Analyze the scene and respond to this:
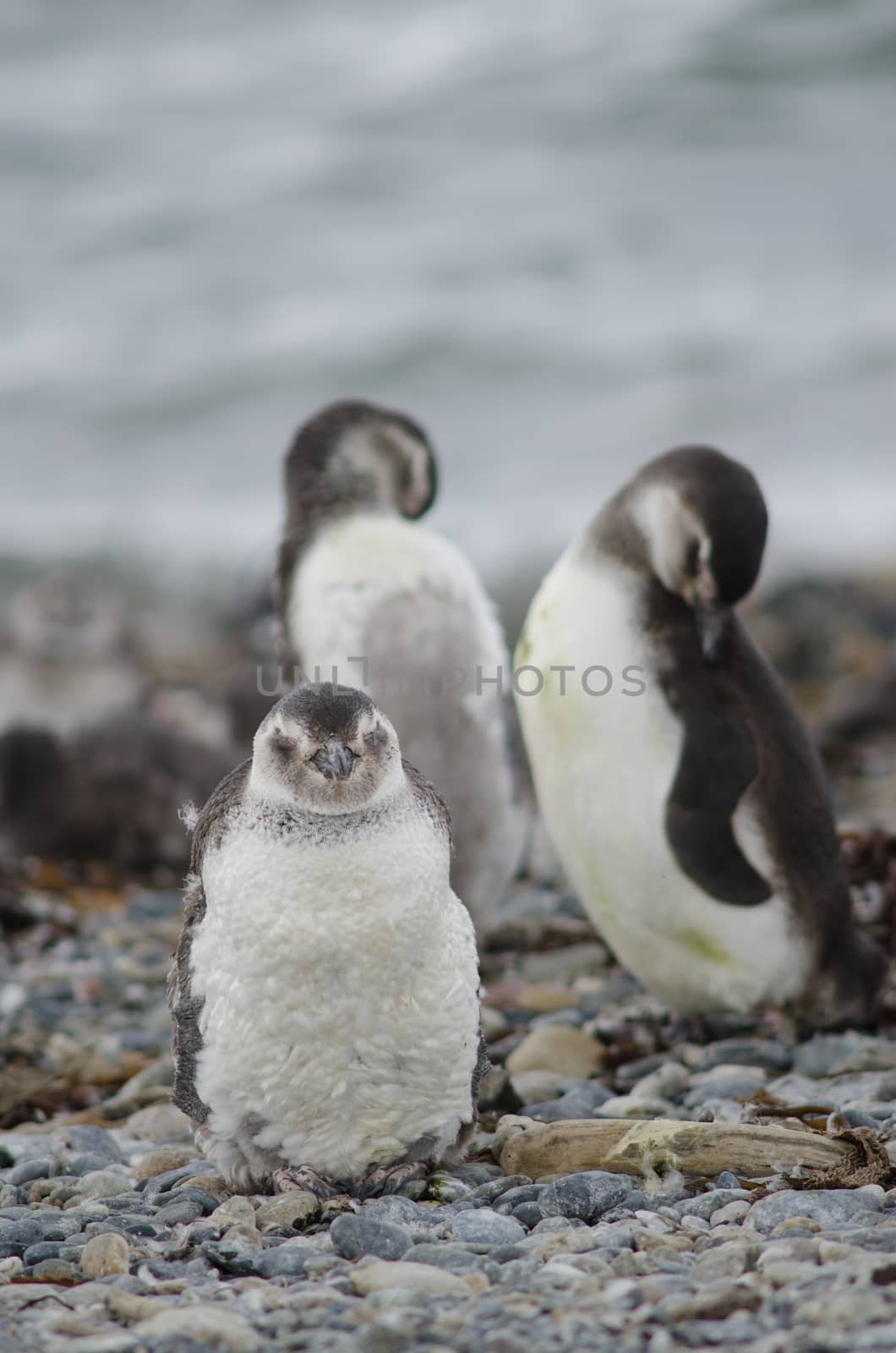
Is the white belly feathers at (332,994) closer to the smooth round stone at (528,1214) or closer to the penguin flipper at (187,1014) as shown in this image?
the penguin flipper at (187,1014)

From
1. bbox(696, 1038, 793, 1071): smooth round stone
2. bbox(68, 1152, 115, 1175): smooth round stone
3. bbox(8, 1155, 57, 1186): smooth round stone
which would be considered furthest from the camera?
bbox(696, 1038, 793, 1071): smooth round stone

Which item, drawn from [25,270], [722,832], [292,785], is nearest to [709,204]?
[25,270]

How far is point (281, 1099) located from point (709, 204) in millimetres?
24107

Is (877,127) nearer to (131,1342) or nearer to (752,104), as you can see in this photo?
(752,104)

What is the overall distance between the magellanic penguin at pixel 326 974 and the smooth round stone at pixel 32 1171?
50 cm

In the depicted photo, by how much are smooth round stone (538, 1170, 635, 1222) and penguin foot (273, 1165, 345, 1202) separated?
469 mm

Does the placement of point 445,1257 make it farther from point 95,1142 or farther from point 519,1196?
point 95,1142

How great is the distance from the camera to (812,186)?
25.7 m

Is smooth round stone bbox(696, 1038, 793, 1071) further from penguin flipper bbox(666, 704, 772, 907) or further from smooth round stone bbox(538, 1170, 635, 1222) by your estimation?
smooth round stone bbox(538, 1170, 635, 1222)

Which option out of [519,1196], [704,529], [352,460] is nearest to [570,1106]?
[519,1196]

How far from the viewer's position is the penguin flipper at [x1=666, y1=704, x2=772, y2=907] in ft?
17.3

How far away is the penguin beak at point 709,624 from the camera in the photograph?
5.34 metres

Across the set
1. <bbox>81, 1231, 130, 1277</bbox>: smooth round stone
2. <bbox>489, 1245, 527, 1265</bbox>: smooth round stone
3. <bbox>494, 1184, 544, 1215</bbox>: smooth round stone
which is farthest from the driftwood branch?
<bbox>81, 1231, 130, 1277</bbox>: smooth round stone

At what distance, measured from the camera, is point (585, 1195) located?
3574 millimetres
